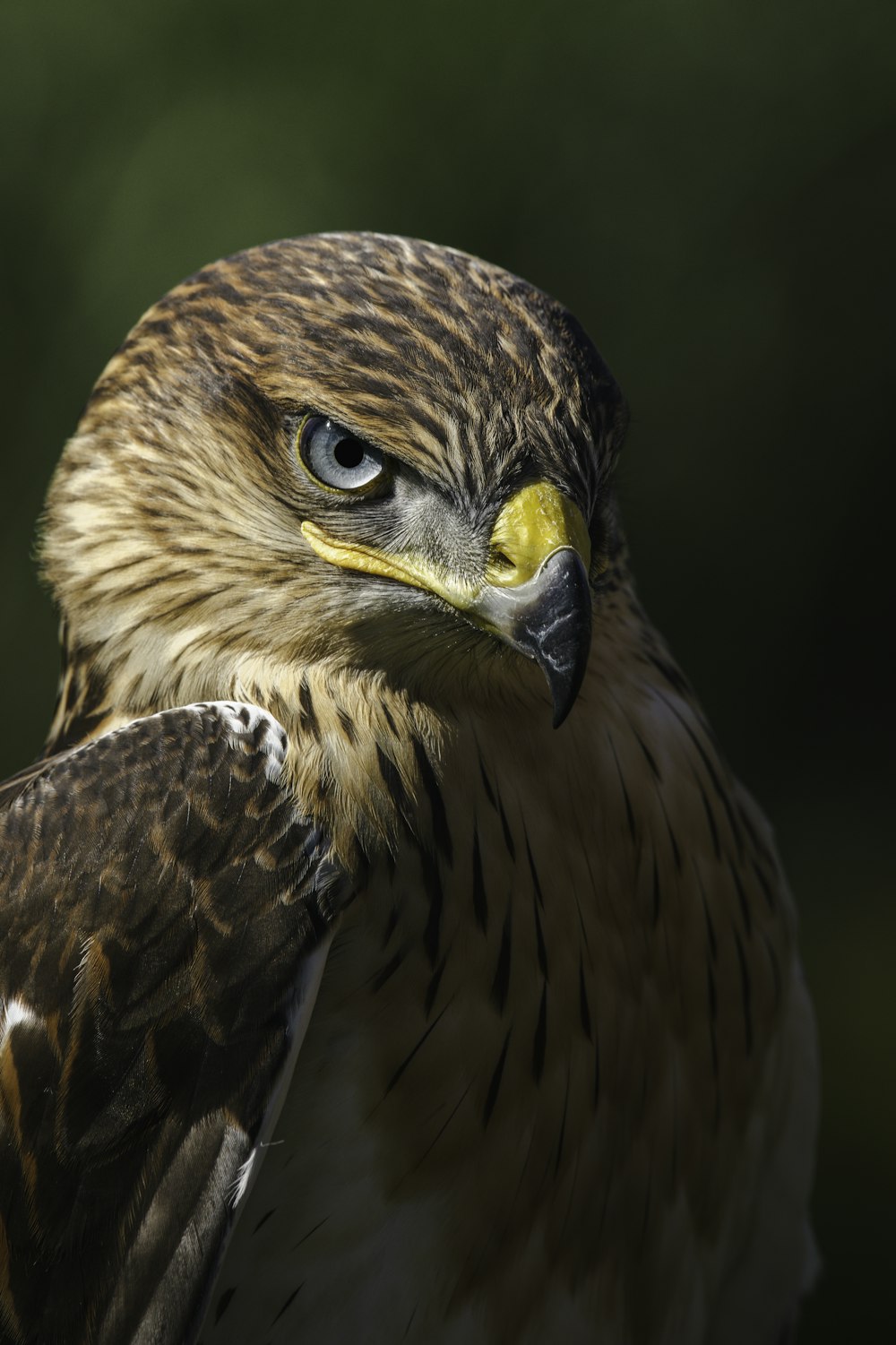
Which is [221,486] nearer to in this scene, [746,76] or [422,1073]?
[422,1073]

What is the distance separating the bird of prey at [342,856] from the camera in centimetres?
143

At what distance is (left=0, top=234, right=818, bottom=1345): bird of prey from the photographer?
143 cm

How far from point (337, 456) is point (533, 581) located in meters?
0.25

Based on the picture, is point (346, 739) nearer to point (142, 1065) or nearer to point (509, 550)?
point (509, 550)

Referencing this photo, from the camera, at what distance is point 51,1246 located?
4.68 ft

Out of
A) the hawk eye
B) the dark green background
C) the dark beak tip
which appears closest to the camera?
the dark beak tip

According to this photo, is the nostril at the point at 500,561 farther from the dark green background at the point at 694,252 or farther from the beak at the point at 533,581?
the dark green background at the point at 694,252

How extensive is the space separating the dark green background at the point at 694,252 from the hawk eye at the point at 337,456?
79.2 inches

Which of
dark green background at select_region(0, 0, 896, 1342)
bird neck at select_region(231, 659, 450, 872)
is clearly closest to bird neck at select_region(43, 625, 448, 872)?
bird neck at select_region(231, 659, 450, 872)

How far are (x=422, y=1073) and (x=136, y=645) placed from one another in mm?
534

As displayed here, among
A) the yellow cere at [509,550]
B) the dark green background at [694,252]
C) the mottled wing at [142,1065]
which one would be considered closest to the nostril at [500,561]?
the yellow cere at [509,550]

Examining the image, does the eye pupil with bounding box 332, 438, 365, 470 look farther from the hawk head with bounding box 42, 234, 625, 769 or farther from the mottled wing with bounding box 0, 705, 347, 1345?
the mottled wing with bounding box 0, 705, 347, 1345

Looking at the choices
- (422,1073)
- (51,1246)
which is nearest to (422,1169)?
(422,1073)

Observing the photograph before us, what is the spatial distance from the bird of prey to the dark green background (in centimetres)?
197
